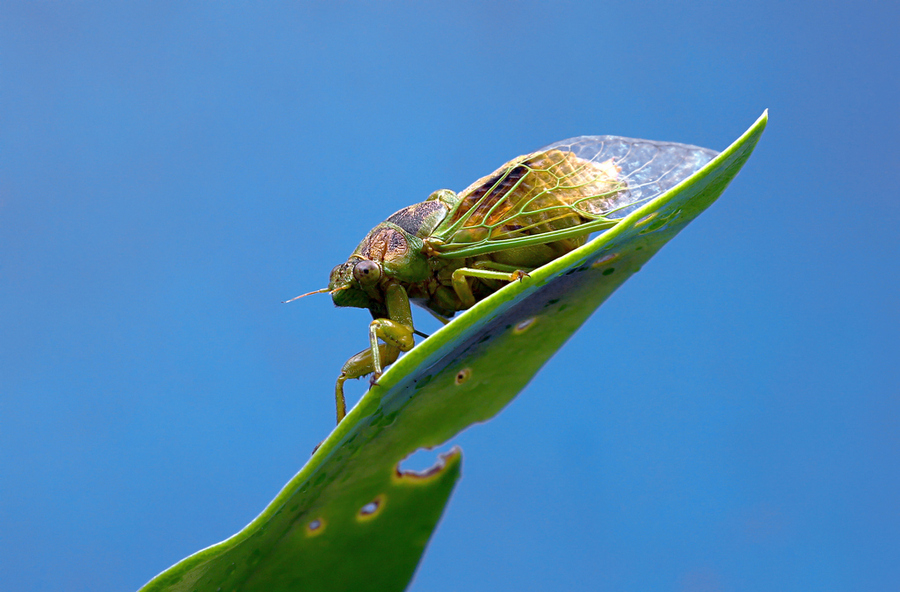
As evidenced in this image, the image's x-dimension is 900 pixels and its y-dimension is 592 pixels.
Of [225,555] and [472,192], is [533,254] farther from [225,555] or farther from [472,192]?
[225,555]

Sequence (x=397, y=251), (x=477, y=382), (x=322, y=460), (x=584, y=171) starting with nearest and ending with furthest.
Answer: (x=322, y=460) < (x=477, y=382) < (x=397, y=251) < (x=584, y=171)

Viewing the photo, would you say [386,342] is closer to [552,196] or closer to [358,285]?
[358,285]

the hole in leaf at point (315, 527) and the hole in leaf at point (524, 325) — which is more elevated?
the hole in leaf at point (524, 325)

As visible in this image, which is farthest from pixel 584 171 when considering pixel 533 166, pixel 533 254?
pixel 533 254

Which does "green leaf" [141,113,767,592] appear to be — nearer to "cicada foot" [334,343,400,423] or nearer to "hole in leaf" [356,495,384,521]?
"hole in leaf" [356,495,384,521]

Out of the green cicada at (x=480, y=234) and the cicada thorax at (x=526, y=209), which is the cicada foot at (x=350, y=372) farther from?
the cicada thorax at (x=526, y=209)

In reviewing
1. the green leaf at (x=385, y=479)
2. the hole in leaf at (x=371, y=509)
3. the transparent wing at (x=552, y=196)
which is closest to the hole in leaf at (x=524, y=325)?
the green leaf at (x=385, y=479)

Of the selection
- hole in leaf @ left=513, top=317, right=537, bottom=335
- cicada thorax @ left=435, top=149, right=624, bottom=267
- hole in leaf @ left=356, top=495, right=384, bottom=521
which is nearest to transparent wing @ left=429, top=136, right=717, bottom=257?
cicada thorax @ left=435, top=149, right=624, bottom=267
